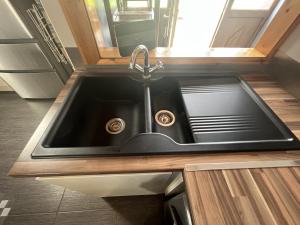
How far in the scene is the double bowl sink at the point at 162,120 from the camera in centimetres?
60

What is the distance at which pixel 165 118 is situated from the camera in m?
0.94

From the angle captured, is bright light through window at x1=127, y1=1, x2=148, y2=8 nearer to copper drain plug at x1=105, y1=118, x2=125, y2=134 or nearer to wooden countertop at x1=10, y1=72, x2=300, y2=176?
copper drain plug at x1=105, y1=118, x2=125, y2=134

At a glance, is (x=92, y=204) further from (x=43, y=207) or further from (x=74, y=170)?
(x=74, y=170)

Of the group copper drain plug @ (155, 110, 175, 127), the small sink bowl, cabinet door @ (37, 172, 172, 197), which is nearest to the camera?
cabinet door @ (37, 172, 172, 197)

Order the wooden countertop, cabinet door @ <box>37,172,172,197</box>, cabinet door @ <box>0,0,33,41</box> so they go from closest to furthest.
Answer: the wooden countertop → cabinet door @ <box>37,172,172,197</box> → cabinet door @ <box>0,0,33,41</box>

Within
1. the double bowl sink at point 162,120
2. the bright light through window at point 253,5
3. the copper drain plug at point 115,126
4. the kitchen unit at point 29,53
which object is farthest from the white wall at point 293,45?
the bright light through window at point 253,5

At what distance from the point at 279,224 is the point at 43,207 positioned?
5.09ft

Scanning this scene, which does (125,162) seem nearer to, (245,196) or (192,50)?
(245,196)

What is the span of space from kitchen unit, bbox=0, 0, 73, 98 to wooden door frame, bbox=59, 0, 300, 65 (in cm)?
55

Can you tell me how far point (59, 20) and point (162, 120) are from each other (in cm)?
81

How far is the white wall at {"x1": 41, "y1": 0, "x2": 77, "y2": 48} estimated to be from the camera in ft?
2.53

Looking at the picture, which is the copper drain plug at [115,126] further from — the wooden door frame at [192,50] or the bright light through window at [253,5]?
the bright light through window at [253,5]

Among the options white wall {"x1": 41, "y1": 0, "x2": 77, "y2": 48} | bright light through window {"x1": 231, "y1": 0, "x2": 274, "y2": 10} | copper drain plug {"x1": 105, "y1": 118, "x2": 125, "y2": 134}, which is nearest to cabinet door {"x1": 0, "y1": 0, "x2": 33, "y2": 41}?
white wall {"x1": 41, "y1": 0, "x2": 77, "y2": 48}

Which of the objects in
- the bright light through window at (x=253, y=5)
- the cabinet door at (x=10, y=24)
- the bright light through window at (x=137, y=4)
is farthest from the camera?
the bright light through window at (x=253, y=5)
